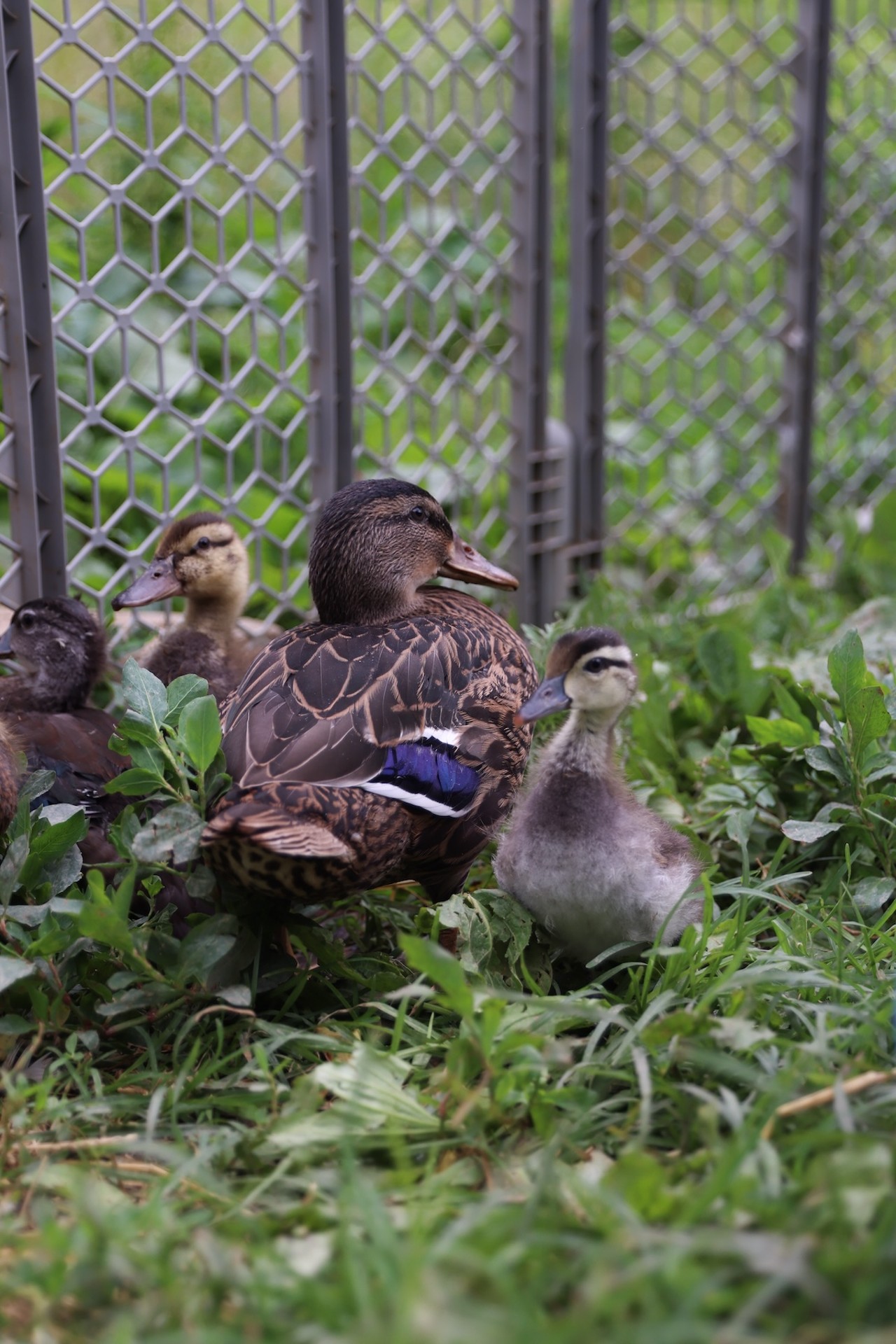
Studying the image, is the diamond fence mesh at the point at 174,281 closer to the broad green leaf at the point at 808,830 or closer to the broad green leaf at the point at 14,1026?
the broad green leaf at the point at 14,1026

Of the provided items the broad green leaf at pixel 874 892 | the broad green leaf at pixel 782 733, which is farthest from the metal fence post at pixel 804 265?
the broad green leaf at pixel 874 892

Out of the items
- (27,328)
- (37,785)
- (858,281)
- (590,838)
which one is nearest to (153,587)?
(27,328)

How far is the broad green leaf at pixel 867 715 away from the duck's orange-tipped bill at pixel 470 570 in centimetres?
94

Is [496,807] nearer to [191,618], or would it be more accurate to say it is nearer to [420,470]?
[191,618]

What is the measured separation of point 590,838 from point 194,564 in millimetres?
1464

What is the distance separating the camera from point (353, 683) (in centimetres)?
265

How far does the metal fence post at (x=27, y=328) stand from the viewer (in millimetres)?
3219

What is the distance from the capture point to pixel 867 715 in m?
2.84

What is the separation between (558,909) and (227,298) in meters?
3.80

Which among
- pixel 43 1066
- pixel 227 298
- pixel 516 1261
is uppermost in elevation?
pixel 227 298

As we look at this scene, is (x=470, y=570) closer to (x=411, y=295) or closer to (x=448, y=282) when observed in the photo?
(x=411, y=295)

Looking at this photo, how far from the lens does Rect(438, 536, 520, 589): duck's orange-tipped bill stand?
3.34m

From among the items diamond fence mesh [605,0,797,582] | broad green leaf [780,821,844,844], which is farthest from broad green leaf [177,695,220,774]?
diamond fence mesh [605,0,797,582]

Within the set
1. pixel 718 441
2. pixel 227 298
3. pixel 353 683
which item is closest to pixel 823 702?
pixel 353 683
